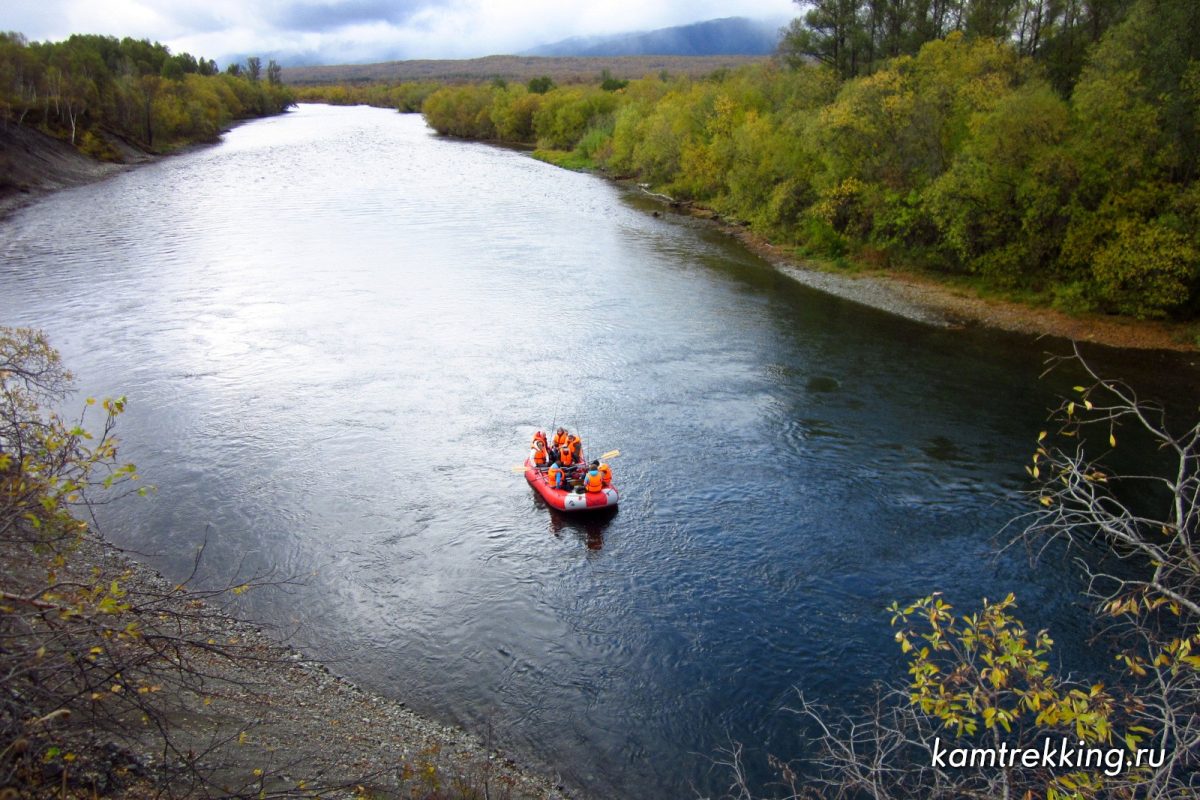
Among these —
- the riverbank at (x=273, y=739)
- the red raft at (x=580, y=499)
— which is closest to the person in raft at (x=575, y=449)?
the red raft at (x=580, y=499)

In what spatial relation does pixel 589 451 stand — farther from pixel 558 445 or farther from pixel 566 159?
pixel 566 159

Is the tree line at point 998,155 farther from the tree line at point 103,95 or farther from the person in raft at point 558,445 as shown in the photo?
the tree line at point 103,95

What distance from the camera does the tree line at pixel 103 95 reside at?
73.4 metres

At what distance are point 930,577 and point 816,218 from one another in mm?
33553

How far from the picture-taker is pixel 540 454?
886 inches

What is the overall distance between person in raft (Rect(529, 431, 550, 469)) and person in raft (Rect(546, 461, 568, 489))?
2.43 feet

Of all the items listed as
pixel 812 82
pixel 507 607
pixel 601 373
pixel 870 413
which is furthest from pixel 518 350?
pixel 812 82

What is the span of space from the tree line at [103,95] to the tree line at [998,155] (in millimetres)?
59383

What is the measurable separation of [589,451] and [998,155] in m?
24.8

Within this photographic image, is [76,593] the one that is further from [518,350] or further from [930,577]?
[518,350]

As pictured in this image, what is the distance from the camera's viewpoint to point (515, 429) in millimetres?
26047

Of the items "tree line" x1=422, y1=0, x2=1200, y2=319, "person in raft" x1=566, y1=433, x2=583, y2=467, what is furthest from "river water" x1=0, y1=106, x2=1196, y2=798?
"tree line" x1=422, y1=0, x2=1200, y2=319

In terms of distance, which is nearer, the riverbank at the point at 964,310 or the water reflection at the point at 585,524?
the water reflection at the point at 585,524

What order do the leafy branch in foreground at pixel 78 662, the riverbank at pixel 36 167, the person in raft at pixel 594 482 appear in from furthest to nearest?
the riverbank at pixel 36 167, the person in raft at pixel 594 482, the leafy branch in foreground at pixel 78 662
